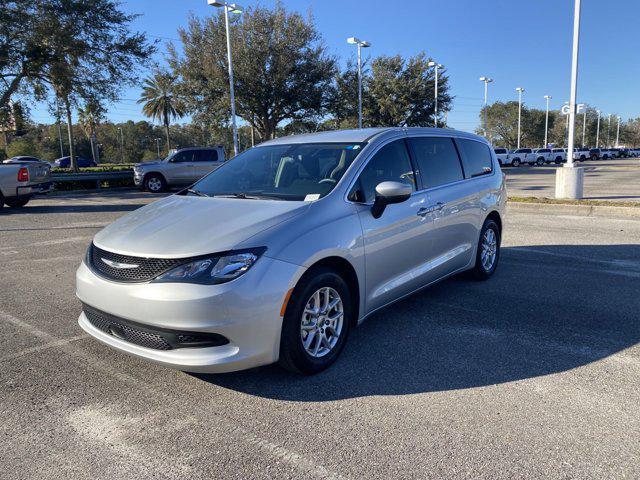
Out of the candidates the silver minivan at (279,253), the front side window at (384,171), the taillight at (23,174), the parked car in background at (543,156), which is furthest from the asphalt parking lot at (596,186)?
the parked car in background at (543,156)

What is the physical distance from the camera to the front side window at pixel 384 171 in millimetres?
4020

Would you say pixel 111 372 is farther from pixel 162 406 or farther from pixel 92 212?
pixel 92 212

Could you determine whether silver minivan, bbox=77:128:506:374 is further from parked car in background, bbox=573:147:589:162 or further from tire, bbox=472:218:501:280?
parked car in background, bbox=573:147:589:162

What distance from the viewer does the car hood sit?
318cm

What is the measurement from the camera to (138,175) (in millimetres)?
20453

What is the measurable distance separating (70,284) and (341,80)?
109 ft

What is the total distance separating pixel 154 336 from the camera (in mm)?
3131

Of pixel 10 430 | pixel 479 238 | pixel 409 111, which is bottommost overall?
pixel 10 430

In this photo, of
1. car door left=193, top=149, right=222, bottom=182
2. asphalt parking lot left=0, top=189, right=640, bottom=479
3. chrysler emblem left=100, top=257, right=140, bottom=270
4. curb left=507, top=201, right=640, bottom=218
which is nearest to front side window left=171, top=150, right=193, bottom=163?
car door left=193, top=149, right=222, bottom=182

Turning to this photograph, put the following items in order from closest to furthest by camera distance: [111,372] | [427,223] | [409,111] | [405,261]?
[111,372] < [405,261] < [427,223] < [409,111]

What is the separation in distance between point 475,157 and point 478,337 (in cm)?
255

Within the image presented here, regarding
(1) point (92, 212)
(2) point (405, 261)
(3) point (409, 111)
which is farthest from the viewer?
(3) point (409, 111)

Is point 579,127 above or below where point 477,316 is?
above

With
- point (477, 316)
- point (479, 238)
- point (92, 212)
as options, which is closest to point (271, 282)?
point (477, 316)
